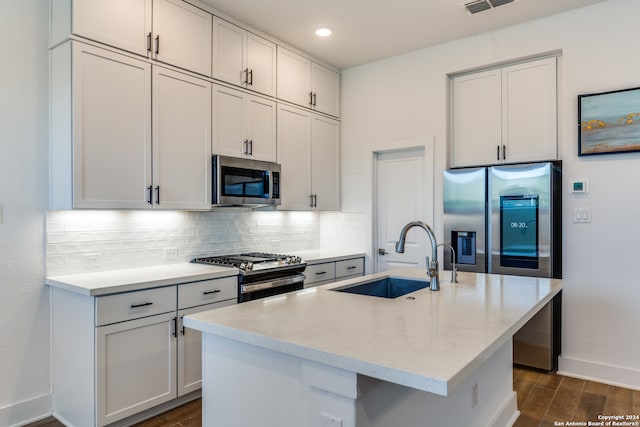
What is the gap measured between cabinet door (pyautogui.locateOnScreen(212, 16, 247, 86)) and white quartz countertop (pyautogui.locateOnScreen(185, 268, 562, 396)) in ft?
6.79

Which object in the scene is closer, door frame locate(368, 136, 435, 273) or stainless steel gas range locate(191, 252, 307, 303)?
stainless steel gas range locate(191, 252, 307, 303)

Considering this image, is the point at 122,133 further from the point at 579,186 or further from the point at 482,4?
the point at 579,186

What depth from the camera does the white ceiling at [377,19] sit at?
10.6 ft

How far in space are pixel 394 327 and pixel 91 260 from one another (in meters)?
2.27

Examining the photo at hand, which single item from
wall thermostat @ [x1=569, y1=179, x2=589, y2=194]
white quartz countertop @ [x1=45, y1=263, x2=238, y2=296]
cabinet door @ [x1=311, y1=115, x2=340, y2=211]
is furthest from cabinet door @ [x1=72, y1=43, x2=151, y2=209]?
wall thermostat @ [x1=569, y1=179, x2=589, y2=194]

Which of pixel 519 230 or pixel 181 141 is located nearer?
pixel 181 141

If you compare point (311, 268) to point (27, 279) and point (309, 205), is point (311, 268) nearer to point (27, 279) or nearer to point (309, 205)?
point (309, 205)

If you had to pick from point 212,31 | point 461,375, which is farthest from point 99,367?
point 212,31

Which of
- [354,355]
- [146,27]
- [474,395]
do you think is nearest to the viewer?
[354,355]

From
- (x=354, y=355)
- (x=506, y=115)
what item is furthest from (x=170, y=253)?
(x=506, y=115)

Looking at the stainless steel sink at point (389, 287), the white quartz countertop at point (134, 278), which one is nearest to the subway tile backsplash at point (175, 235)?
the white quartz countertop at point (134, 278)

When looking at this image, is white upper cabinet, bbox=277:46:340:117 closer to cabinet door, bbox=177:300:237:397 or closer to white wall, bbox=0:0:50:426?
white wall, bbox=0:0:50:426

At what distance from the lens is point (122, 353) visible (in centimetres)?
239

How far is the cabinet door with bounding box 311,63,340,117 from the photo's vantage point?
14.2 feet
